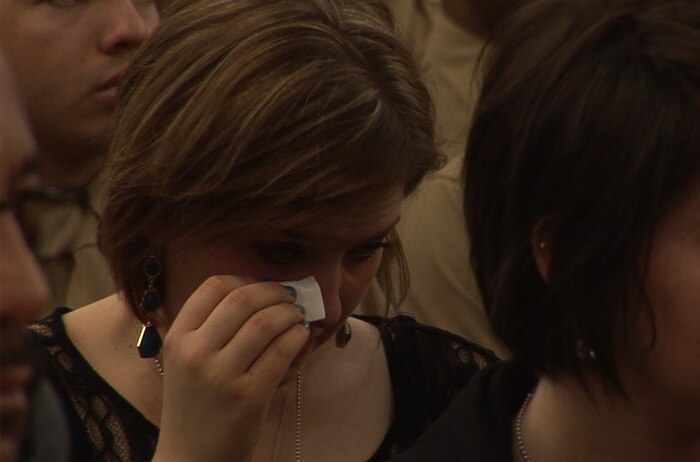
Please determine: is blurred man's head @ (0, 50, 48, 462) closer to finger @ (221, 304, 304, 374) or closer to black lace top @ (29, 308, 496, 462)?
finger @ (221, 304, 304, 374)

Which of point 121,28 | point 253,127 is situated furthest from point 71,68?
Result: point 253,127

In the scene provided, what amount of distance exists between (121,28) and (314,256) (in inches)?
29.7

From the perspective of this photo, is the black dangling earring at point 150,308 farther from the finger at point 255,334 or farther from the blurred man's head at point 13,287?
the blurred man's head at point 13,287

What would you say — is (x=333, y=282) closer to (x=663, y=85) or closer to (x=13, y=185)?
(x=663, y=85)

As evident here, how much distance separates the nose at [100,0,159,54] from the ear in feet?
3.22

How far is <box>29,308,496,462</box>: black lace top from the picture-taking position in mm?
2340

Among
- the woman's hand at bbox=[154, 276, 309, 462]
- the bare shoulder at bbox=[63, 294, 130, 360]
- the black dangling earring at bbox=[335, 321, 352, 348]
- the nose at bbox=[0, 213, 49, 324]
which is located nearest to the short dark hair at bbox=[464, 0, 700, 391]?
the woman's hand at bbox=[154, 276, 309, 462]

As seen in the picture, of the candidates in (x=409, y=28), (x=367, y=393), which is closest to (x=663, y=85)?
(x=367, y=393)

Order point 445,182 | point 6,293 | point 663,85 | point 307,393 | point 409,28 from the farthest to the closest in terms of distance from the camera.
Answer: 1. point 409,28
2. point 445,182
3. point 307,393
4. point 663,85
5. point 6,293

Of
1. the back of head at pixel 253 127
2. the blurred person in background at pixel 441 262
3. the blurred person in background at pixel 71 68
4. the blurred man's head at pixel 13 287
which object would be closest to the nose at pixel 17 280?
the blurred man's head at pixel 13 287

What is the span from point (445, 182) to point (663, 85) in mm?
946

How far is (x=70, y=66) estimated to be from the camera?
2.62 metres

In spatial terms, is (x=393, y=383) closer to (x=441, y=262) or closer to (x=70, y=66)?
(x=441, y=262)

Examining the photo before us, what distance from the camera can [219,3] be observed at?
227 cm
